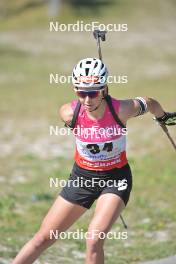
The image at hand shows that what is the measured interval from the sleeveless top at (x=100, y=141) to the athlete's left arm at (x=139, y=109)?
0.38ft

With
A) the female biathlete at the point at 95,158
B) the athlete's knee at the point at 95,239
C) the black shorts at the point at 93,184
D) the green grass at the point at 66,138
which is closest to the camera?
the athlete's knee at the point at 95,239

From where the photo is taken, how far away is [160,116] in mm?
10297

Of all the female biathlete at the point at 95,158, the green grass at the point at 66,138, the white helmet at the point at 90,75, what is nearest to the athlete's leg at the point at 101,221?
the female biathlete at the point at 95,158

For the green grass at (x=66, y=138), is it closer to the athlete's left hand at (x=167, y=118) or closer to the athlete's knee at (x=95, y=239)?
the athlete's left hand at (x=167, y=118)

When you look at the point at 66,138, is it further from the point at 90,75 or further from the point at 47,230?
the point at 90,75

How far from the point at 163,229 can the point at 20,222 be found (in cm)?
356

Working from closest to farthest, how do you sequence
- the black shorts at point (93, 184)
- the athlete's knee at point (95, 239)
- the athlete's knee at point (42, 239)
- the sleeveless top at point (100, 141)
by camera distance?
the athlete's knee at point (95, 239), the sleeveless top at point (100, 141), the athlete's knee at point (42, 239), the black shorts at point (93, 184)

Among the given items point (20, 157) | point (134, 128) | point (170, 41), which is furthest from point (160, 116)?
point (170, 41)

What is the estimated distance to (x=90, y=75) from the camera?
9062mm

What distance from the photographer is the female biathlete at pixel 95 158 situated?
9.03 metres

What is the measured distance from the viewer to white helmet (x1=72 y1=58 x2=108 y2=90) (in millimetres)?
9031

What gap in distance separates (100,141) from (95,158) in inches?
13.0

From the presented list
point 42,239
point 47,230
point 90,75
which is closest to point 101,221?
point 47,230

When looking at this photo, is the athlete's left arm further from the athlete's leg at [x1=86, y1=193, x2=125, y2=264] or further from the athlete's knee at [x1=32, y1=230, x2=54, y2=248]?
the athlete's knee at [x1=32, y1=230, x2=54, y2=248]
